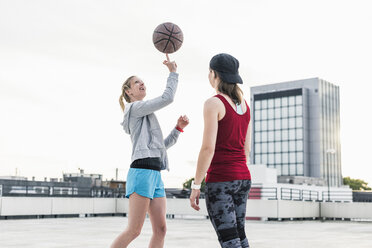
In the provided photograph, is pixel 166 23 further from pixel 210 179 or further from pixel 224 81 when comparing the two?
pixel 210 179

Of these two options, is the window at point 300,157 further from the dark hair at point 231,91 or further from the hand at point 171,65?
the dark hair at point 231,91

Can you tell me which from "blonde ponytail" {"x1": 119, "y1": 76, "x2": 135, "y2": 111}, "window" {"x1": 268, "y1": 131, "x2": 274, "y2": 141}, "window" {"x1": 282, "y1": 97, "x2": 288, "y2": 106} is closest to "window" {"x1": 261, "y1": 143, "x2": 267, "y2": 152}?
"window" {"x1": 268, "y1": 131, "x2": 274, "y2": 141}

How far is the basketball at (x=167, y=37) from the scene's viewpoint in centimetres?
546

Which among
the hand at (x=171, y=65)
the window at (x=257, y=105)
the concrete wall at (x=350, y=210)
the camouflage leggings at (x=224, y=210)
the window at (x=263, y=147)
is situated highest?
the window at (x=257, y=105)

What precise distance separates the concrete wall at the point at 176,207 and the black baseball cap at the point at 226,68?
17031 mm

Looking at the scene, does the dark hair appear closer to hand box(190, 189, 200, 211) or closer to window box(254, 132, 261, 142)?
hand box(190, 189, 200, 211)

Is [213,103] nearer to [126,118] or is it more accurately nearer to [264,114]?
[126,118]

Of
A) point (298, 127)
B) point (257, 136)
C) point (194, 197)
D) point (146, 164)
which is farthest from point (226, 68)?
point (257, 136)

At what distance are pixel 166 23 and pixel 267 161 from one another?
96.2m

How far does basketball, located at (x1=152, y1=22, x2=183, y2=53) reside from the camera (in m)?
5.46

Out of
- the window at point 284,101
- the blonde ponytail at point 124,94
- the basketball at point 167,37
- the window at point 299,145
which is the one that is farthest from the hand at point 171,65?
the window at point 284,101

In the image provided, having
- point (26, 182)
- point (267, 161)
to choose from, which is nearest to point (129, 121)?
point (26, 182)

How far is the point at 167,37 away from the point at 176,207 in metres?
18.6

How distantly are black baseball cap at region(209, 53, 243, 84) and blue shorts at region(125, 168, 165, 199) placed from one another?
1127 millimetres
